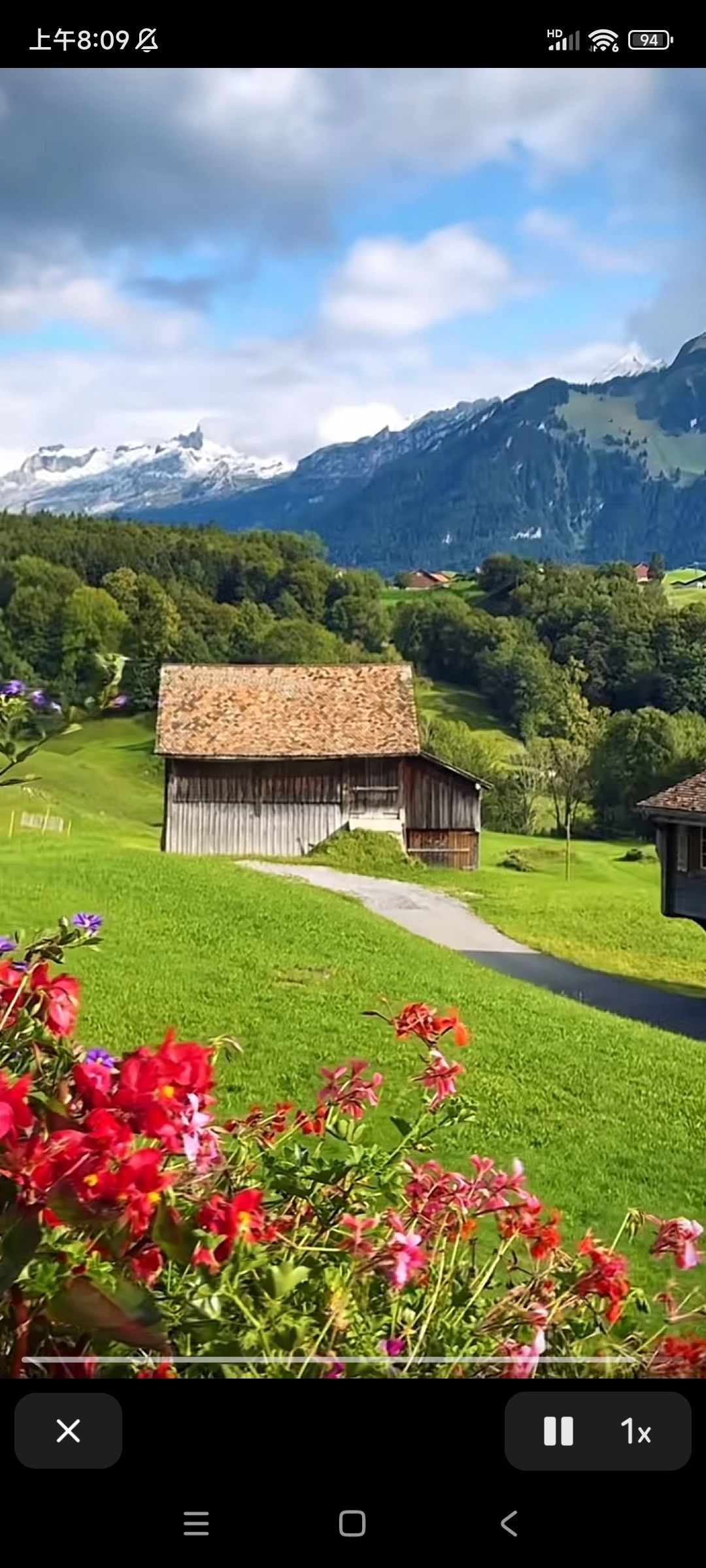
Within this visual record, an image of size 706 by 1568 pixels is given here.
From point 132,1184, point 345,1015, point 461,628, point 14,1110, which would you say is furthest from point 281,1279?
point 461,628

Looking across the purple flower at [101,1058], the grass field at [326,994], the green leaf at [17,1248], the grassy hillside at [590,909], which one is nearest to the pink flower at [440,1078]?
the purple flower at [101,1058]

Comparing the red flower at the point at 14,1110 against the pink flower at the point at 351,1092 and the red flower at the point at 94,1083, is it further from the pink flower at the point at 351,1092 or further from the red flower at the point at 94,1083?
the pink flower at the point at 351,1092

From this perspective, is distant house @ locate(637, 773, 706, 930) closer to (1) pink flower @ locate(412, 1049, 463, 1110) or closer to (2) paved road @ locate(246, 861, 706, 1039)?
(2) paved road @ locate(246, 861, 706, 1039)

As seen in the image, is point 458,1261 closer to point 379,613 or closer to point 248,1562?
point 248,1562

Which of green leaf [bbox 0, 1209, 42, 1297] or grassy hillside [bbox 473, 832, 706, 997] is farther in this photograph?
grassy hillside [bbox 473, 832, 706, 997]

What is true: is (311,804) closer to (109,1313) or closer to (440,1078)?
(440,1078)

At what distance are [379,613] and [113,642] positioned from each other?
579mm

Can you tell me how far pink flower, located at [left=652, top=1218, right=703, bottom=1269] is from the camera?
46.1 inches

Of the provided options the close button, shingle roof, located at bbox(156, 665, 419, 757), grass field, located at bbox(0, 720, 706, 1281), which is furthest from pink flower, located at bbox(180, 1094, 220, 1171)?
shingle roof, located at bbox(156, 665, 419, 757)

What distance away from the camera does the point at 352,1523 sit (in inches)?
39.9

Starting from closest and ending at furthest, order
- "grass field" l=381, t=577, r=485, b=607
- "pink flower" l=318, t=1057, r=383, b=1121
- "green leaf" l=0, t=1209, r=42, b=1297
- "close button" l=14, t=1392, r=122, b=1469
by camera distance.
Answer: "green leaf" l=0, t=1209, r=42, b=1297
"close button" l=14, t=1392, r=122, b=1469
"pink flower" l=318, t=1057, r=383, b=1121
"grass field" l=381, t=577, r=485, b=607

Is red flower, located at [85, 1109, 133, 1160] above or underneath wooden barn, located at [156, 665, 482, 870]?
underneath

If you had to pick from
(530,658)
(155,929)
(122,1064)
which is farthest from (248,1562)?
(530,658)
